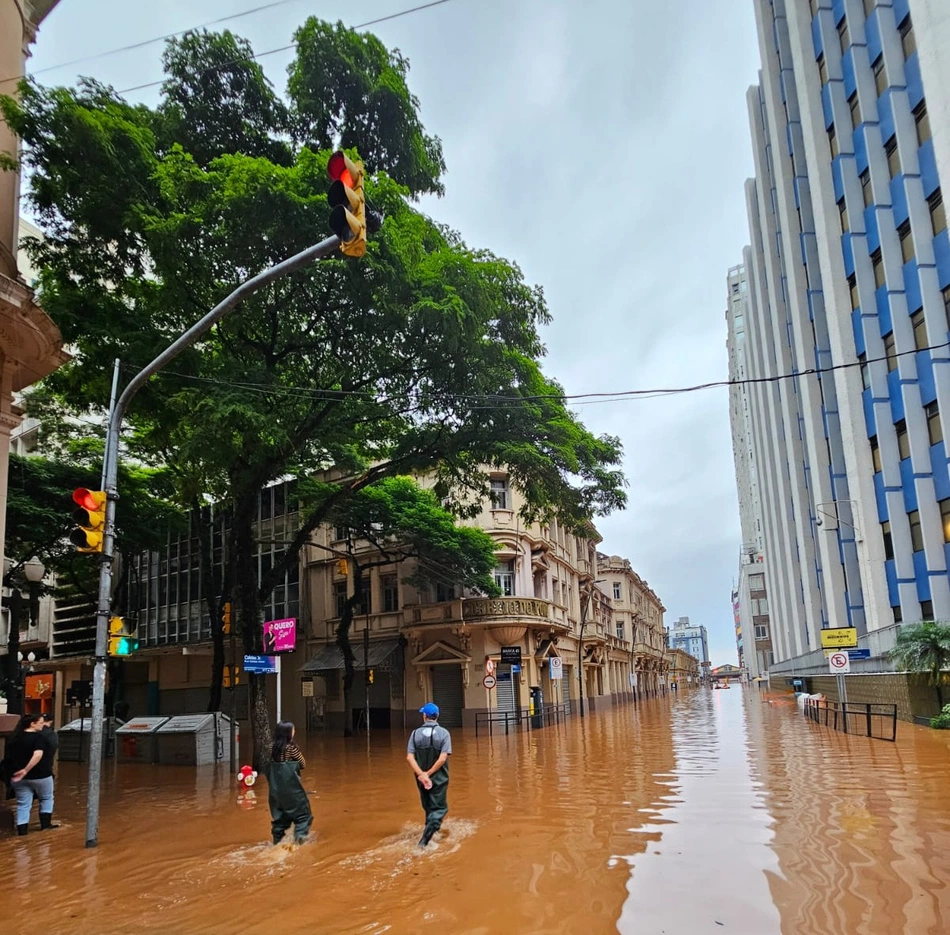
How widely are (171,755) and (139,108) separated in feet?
58.6

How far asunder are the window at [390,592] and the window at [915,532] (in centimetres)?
2175

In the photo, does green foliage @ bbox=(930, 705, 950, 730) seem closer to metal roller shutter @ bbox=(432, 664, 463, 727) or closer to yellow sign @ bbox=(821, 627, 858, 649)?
yellow sign @ bbox=(821, 627, 858, 649)

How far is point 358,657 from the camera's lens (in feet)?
119

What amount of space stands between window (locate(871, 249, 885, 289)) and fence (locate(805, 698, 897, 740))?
16.6 metres

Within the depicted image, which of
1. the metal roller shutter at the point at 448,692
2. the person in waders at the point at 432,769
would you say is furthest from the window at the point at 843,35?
the person in waders at the point at 432,769

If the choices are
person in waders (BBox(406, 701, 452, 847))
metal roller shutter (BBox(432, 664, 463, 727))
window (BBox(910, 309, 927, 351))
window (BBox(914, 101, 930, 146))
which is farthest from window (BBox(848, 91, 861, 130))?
person in waders (BBox(406, 701, 452, 847))

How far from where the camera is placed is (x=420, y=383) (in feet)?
62.5

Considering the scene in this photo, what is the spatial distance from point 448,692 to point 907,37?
32270 mm

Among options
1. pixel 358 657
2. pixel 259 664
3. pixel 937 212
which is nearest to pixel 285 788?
pixel 259 664

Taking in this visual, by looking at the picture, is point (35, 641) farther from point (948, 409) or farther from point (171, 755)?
point (948, 409)

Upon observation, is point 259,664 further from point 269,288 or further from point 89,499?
point 89,499

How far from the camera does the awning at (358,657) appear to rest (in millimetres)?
35281

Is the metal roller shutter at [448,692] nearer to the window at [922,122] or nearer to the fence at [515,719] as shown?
the fence at [515,719]

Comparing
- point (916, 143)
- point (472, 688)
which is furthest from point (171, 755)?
point (916, 143)
